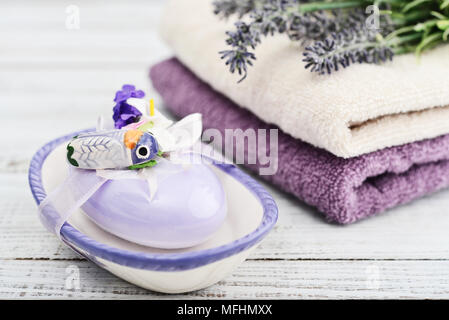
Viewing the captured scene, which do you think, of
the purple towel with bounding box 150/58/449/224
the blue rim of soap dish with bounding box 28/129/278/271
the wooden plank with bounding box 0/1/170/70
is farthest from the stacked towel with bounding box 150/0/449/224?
the wooden plank with bounding box 0/1/170/70

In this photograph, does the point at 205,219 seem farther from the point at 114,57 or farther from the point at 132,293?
the point at 114,57

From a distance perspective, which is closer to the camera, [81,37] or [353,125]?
[353,125]

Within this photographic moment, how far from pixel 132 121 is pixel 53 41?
772 mm

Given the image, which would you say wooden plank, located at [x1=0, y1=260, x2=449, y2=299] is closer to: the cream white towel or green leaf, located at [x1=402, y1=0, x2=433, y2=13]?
the cream white towel

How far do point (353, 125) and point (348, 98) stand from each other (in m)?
0.03

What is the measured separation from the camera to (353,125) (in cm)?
55

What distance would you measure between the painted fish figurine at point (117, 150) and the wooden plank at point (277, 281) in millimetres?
97

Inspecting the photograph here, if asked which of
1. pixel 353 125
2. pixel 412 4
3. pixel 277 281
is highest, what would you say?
pixel 412 4

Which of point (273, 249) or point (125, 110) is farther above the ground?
point (125, 110)

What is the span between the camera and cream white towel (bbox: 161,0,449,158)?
52 cm

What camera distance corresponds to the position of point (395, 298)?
18.0 inches

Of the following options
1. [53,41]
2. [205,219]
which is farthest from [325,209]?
[53,41]

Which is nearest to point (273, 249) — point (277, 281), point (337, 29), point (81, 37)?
point (277, 281)

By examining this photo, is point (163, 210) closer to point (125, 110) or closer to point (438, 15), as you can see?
point (125, 110)
